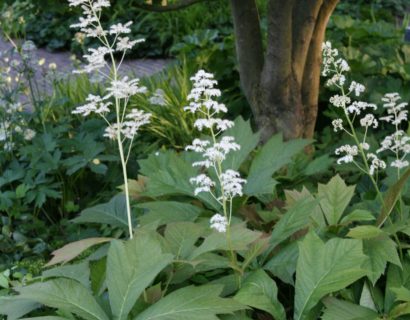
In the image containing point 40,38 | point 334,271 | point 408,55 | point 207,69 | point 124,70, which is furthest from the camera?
point 40,38

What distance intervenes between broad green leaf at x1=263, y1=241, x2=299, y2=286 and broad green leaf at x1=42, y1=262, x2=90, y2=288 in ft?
1.54

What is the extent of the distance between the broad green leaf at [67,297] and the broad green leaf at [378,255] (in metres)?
0.68

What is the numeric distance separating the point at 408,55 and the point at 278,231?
8.80ft

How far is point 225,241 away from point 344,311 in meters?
0.33

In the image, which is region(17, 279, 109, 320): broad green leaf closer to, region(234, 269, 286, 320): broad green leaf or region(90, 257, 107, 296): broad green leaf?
region(90, 257, 107, 296): broad green leaf

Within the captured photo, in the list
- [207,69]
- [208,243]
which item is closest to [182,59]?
[207,69]

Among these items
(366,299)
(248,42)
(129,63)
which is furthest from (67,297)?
(129,63)

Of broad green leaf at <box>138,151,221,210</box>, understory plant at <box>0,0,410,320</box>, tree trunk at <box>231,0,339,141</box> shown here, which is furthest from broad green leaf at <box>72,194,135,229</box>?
tree trunk at <box>231,0,339,141</box>

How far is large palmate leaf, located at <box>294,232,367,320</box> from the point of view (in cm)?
172

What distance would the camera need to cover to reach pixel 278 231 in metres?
1.98

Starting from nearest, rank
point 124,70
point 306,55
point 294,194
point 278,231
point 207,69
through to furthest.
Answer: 1. point 278,231
2. point 294,194
3. point 306,55
4. point 207,69
5. point 124,70

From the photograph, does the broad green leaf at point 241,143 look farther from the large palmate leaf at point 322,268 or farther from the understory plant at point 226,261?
the large palmate leaf at point 322,268

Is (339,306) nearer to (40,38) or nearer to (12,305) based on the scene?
(12,305)

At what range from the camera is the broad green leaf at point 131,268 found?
165cm
